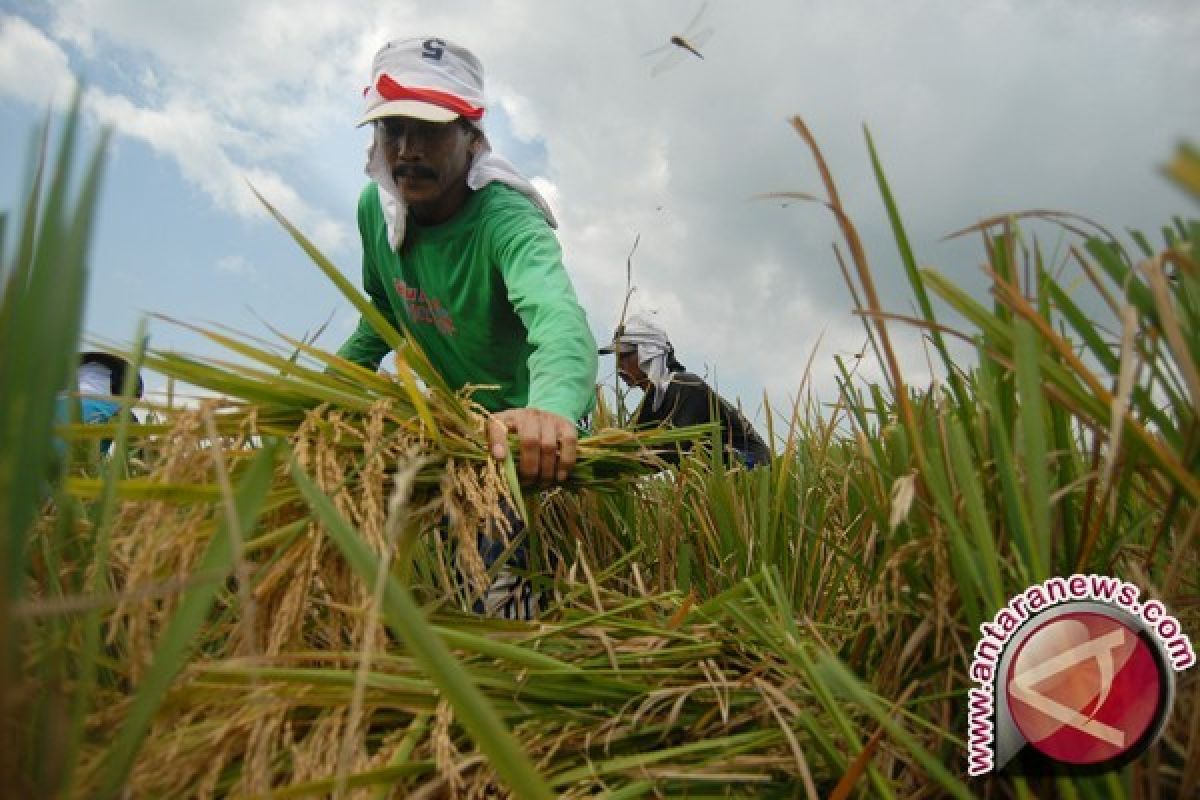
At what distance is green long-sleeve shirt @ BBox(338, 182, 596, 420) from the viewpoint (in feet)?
6.30

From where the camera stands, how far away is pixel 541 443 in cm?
135

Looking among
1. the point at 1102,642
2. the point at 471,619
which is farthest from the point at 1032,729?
the point at 471,619

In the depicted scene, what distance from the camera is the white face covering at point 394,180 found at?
2254 mm

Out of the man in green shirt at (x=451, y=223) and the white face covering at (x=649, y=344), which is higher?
the white face covering at (x=649, y=344)

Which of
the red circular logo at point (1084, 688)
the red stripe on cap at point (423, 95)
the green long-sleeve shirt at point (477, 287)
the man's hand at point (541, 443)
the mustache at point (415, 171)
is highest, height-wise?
the red stripe on cap at point (423, 95)

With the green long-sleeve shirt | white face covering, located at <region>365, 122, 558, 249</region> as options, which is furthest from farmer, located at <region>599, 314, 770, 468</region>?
white face covering, located at <region>365, 122, 558, 249</region>

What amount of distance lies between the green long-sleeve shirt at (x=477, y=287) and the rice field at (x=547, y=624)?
91 cm

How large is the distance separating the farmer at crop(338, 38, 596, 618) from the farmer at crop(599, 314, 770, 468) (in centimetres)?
60

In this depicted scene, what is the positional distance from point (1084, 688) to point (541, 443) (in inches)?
33.2

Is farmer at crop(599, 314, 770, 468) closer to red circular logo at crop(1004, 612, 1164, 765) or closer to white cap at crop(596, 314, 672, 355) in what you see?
white cap at crop(596, 314, 672, 355)

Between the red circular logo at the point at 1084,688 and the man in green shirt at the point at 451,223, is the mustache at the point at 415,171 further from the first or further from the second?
the red circular logo at the point at 1084,688

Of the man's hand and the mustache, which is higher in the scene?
the mustache

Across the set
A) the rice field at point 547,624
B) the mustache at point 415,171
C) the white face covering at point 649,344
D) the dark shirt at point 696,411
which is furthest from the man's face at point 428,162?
the white face covering at point 649,344

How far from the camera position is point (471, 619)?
3.46ft
